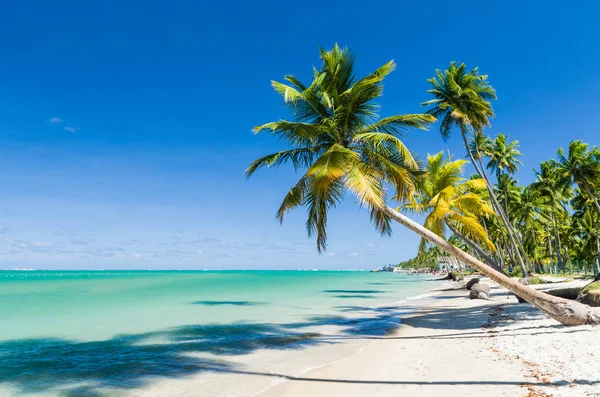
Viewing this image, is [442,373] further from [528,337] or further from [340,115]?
[340,115]

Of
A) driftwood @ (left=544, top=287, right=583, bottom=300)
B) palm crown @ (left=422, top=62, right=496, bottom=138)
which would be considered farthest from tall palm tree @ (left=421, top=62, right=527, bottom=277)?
Result: driftwood @ (left=544, top=287, right=583, bottom=300)

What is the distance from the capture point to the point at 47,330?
1500cm

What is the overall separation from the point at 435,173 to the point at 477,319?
596 centimetres

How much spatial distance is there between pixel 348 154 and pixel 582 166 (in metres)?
27.7

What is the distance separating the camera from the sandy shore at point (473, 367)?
18.7 feet

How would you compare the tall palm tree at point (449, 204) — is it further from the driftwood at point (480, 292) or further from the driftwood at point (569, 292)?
the driftwood at point (480, 292)

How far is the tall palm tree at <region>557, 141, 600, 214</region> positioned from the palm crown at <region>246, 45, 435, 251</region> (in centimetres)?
2533

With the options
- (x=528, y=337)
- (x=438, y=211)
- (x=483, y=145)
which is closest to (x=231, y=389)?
(x=528, y=337)

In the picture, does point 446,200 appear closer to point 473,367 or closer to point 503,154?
point 473,367

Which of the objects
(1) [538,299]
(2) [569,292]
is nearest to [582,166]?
(2) [569,292]

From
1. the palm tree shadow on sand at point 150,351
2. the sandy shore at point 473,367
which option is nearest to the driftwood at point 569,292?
the sandy shore at point 473,367

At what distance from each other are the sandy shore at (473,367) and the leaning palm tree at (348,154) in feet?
4.07

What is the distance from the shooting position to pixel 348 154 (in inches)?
338

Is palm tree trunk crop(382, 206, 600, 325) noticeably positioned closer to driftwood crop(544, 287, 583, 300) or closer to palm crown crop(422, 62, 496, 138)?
driftwood crop(544, 287, 583, 300)
